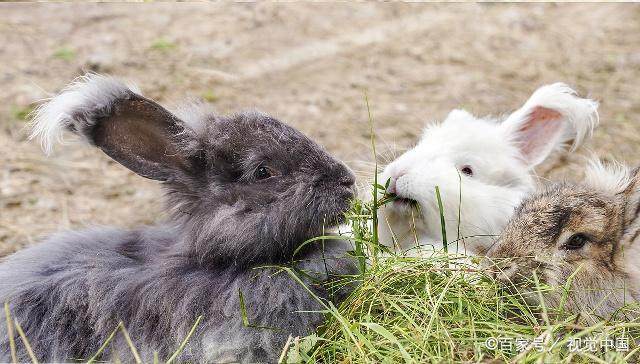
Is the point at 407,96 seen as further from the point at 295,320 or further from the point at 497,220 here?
the point at 295,320

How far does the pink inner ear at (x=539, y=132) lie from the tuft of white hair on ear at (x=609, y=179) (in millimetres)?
640

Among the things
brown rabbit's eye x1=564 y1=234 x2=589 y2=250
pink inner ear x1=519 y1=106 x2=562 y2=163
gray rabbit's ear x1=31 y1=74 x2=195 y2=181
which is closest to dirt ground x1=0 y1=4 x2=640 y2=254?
pink inner ear x1=519 y1=106 x2=562 y2=163

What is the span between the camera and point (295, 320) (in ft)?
9.66

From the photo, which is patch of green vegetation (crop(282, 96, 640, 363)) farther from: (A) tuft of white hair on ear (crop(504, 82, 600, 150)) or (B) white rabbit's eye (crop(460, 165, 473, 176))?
(A) tuft of white hair on ear (crop(504, 82, 600, 150))

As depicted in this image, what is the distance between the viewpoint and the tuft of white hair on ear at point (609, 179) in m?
3.39

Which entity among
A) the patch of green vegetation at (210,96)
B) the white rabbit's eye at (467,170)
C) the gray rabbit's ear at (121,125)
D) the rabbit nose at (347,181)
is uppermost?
the gray rabbit's ear at (121,125)

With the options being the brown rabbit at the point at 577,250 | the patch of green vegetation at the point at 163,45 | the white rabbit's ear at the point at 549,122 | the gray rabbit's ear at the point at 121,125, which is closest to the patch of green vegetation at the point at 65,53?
the patch of green vegetation at the point at 163,45

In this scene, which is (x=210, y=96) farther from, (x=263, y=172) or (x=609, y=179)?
(x=609, y=179)

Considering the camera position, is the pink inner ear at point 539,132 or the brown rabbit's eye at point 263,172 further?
the pink inner ear at point 539,132

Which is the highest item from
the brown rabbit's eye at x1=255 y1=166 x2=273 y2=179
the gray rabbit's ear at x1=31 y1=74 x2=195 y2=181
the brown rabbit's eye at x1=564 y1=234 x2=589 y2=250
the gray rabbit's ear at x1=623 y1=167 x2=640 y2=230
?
the gray rabbit's ear at x1=31 y1=74 x2=195 y2=181

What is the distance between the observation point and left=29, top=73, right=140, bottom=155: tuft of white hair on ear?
2.96 meters

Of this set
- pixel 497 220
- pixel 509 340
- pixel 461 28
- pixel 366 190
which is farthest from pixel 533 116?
pixel 461 28

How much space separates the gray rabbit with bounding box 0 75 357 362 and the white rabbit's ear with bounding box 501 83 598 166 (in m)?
1.43

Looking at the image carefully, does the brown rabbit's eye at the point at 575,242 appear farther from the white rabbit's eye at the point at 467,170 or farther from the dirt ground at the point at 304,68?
the dirt ground at the point at 304,68
